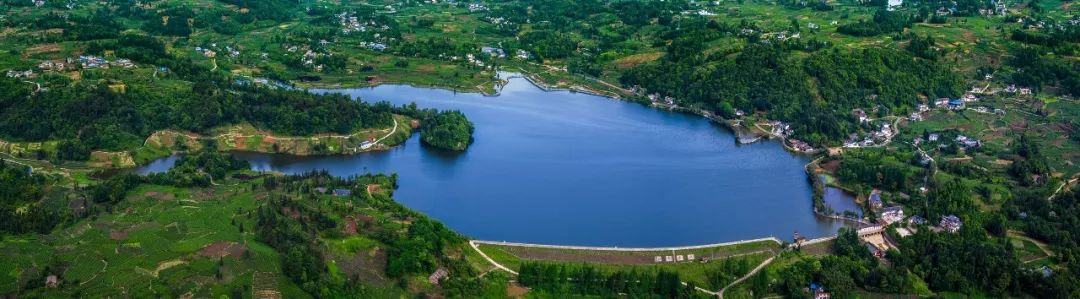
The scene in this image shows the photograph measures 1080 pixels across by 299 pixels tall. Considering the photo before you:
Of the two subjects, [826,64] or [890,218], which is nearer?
[890,218]

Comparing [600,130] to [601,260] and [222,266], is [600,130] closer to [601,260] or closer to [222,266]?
[601,260]

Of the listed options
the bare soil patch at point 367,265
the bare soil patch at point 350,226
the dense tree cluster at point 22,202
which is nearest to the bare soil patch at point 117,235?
the dense tree cluster at point 22,202

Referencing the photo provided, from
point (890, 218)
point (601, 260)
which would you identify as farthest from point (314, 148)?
point (890, 218)

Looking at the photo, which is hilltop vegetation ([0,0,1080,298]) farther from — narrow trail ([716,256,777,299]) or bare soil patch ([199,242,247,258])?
narrow trail ([716,256,777,299])

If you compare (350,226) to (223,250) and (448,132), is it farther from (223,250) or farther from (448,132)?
(448,132)

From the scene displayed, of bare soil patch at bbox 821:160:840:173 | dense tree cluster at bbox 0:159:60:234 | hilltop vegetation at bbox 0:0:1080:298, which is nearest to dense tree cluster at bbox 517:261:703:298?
hilltop vegetation at bbox 0:0:1080:298

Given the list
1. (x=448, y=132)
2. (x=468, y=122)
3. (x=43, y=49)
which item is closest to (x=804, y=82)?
(x=468, y=122)

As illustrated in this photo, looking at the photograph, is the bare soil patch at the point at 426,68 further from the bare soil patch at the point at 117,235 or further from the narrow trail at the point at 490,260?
the bare soil patch at the point at 117,235

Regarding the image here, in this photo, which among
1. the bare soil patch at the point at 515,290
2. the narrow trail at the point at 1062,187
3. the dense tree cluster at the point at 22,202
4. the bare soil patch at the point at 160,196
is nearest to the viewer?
the bare soil patch at the point at 515,290

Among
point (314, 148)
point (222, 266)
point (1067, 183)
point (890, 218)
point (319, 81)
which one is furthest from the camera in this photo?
point (319, 81)

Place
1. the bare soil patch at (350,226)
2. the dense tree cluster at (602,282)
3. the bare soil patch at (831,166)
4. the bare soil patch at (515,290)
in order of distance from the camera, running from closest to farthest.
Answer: the dense tree cluster at (602,282)
the bare soil patch at (515,290)
the bare soil patch at (350,226)
the bare soil patch at (831,166)
